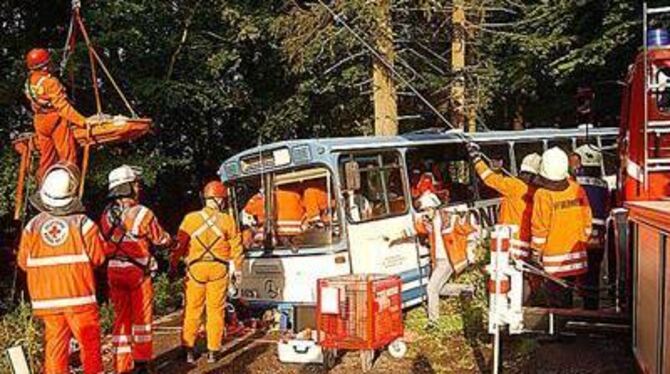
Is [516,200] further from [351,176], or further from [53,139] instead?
[53,139]

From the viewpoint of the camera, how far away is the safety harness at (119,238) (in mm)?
8781

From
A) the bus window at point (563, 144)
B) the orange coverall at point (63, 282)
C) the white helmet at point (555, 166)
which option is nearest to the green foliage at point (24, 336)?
the orange coverall at point (63, 282)

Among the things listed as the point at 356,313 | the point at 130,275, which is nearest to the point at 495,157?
the point at 356,313

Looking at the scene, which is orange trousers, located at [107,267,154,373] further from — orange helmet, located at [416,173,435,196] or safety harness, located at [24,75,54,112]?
orange helmet, located at [416,173,435,196]

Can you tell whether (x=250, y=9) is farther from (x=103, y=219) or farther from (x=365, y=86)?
(x=103, y=219)

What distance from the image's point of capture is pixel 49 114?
29.4 feet

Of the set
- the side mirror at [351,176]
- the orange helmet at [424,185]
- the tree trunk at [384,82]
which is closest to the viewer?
the side mirror at [351,176]

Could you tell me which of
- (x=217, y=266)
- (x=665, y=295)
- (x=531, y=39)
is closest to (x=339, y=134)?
(x=531, y=39)

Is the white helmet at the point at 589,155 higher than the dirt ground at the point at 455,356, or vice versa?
the white helmet at the point at 589,155

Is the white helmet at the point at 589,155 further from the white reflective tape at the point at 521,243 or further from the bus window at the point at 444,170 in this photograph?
the white reflective tape at the point at 521,243

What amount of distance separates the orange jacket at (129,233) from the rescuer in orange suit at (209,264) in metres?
0.61

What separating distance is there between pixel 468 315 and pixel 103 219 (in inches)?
177

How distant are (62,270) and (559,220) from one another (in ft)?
16.0

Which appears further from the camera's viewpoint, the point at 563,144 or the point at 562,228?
the point at 563,144
